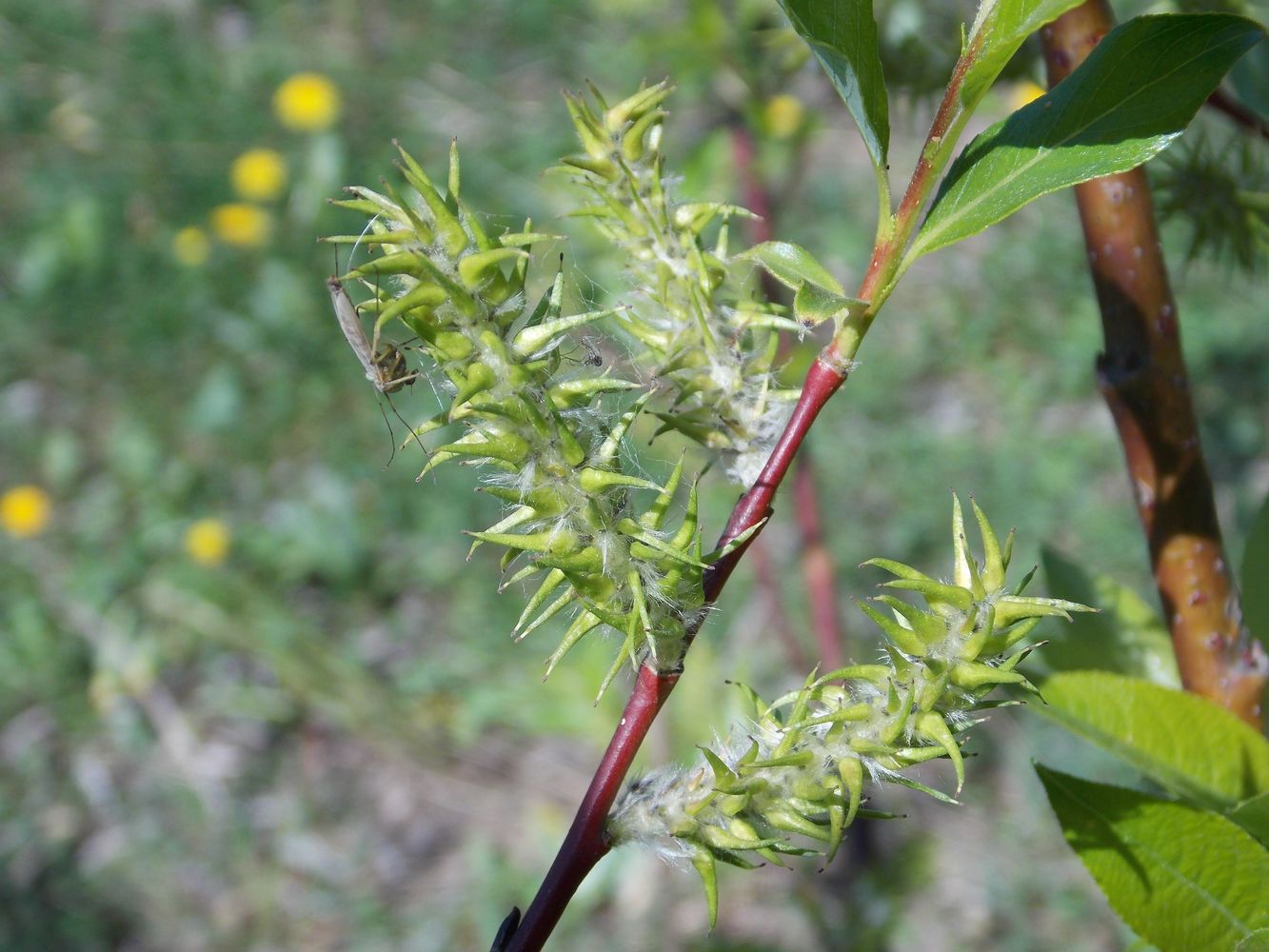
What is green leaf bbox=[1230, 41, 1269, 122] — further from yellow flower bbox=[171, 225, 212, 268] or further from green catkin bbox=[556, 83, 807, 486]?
yellow flower bbox=[171, 225, 212, 268]

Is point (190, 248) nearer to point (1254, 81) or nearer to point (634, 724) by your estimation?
point (1254, 81)

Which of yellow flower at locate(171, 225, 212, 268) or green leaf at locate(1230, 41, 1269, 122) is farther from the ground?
green leaf at locate(1230, 41, 1269, 122)

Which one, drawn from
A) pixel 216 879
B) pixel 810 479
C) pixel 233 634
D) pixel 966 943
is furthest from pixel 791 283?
pixel 233 634

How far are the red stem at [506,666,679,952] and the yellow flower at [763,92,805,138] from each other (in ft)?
5.87

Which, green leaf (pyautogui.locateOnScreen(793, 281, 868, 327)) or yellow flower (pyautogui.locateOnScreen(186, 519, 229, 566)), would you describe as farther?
yellow flower (pyautogui.locateOnScreen(186, 519, 229, 566))

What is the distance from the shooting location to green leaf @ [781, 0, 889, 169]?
2.35ft

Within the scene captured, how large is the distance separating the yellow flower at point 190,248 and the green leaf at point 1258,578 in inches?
182

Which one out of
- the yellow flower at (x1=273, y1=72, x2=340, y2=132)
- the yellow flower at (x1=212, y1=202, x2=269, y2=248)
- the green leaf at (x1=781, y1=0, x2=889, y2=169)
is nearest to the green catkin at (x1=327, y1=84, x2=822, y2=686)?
the green leaf at (x1=781, y1=0, x2=889, y2=169)

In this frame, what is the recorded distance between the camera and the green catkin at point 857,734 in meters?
0.67

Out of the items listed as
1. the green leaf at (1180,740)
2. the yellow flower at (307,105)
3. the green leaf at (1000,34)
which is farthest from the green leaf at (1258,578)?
the yellow flower at (307,105)

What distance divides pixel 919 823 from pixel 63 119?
194 inches

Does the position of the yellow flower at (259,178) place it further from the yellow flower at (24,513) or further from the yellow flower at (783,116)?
the yellow flower at (783,116)

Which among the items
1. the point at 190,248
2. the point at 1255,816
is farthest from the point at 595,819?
the point at 190,248

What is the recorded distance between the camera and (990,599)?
668 millimetres
